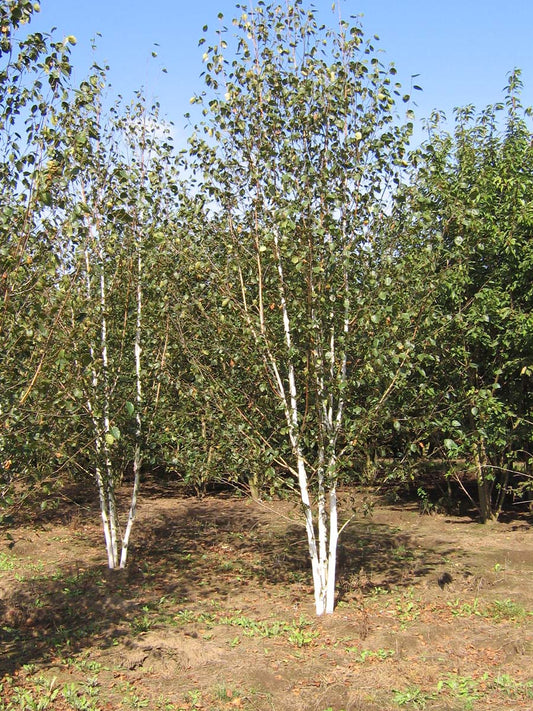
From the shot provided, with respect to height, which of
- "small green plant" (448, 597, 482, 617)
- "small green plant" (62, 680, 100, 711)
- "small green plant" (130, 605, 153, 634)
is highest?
"small green plant" (130, 605, 153, 634)

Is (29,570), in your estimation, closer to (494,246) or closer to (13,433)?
(13,433)

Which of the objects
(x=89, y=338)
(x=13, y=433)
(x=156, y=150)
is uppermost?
(x=156, y=150)

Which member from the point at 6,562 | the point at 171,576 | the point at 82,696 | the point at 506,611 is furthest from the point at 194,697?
the point at 6,562

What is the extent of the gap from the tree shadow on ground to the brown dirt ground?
29 mm

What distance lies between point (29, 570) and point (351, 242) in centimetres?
638

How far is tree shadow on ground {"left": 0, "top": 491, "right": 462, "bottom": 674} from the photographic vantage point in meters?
6.64

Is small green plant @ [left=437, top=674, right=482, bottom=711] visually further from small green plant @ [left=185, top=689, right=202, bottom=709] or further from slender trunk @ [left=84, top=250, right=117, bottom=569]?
slender trunk @ [left=84, top=250, right=117, bottom=569]

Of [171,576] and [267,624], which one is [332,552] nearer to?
[267,624]

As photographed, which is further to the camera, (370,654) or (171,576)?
(171,576)

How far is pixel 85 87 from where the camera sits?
5582 millimetres

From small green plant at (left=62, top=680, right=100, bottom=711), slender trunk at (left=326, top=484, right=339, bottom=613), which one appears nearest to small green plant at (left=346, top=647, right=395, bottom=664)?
slender trunk at (left=326, top=484, right=339, bottom=613)

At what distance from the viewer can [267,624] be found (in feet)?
22.1

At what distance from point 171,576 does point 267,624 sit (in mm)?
2369

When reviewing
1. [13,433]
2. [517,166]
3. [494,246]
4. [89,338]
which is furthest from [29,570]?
[517,166]
